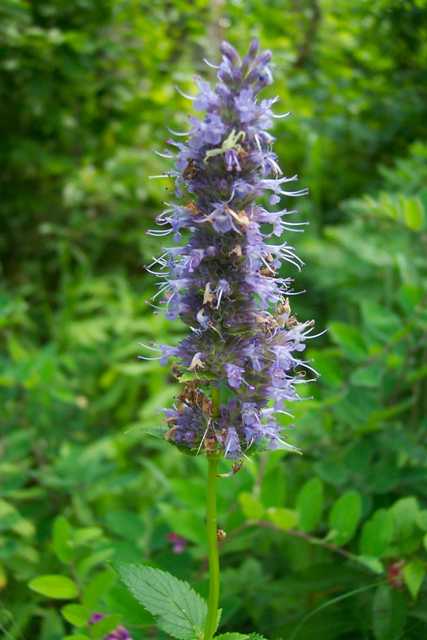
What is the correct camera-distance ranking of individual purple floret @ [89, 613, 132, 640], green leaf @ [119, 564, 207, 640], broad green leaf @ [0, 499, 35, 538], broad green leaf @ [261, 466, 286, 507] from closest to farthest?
green leaf @ [119, 564, 207, 640], individual purple floret @ [89, 613, 132, 640], broad green leaf @ [261, 466, 286, 507], broad green leaf @ [0, 499, 35, 538]

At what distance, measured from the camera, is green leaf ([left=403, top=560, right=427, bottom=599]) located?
5.32 feet

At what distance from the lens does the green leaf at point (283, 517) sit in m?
1.87

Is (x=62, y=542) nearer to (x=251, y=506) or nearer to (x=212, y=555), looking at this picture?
(x=251, y=506)

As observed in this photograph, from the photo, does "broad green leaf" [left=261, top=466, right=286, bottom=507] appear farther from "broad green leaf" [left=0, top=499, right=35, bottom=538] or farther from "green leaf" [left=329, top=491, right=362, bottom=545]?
"broad green leaf" [left=0, top=499, right=35, bottom=538]

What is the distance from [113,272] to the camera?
4547 millimetres

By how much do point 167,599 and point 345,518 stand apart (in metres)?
0.62

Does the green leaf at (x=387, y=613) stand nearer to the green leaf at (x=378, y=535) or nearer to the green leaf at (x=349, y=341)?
the green leaf at (x=378, y=535)

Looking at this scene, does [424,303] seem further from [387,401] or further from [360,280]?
[360,280]

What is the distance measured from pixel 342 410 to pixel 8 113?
311 centimetres

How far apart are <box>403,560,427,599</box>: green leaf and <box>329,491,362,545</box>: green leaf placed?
0.16m

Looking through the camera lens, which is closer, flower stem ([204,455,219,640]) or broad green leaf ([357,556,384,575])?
flower stem ([204,455,219,640])

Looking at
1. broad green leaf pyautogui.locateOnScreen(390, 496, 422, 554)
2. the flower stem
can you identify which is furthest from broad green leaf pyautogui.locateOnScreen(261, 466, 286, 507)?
the flower stem

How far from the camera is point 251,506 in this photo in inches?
73.3

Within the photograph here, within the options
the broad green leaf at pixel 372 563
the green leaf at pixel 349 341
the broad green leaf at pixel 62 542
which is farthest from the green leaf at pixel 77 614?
the green leaf at pixel 349 341
